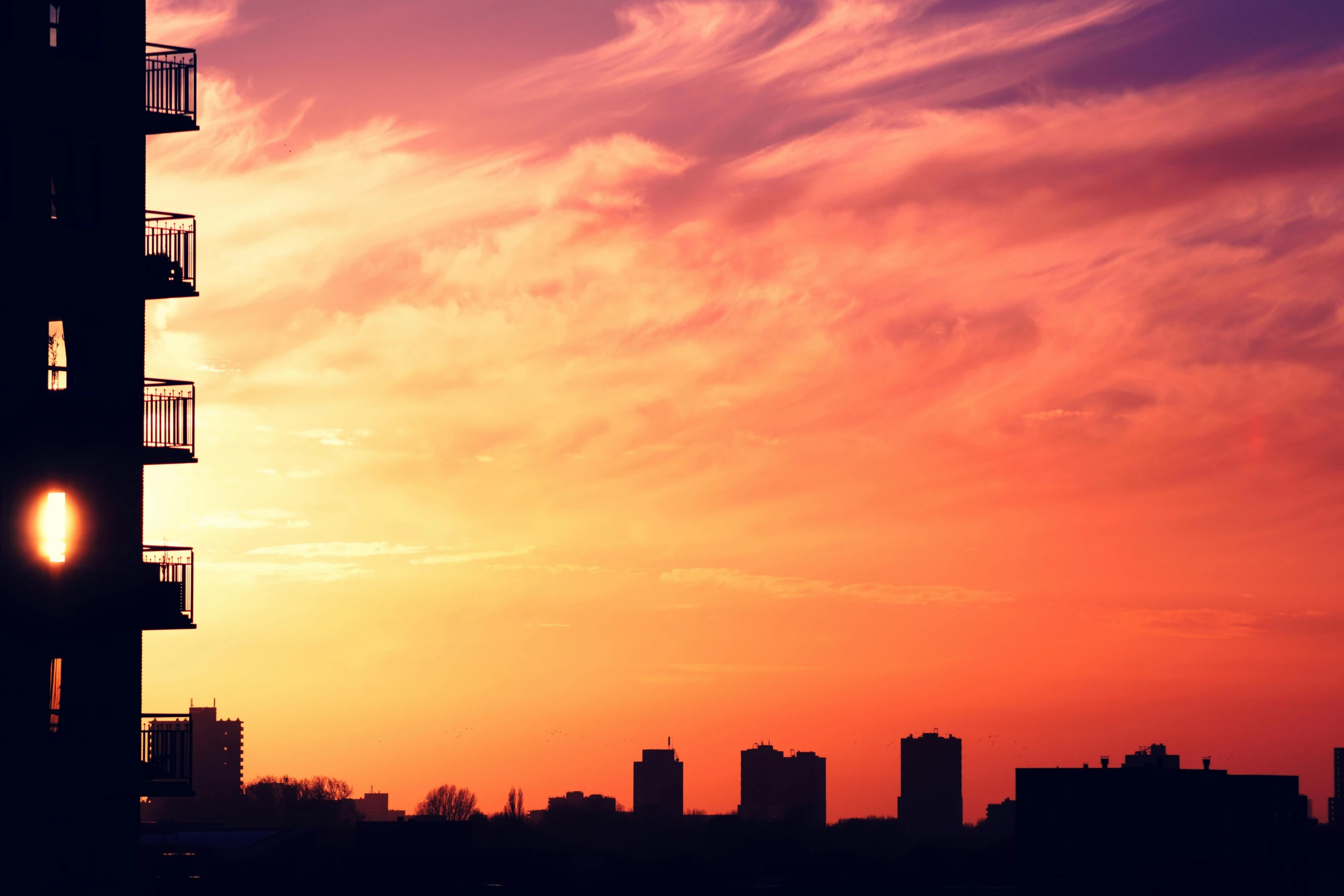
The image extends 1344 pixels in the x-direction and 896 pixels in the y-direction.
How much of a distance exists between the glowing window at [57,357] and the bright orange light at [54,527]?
297cm

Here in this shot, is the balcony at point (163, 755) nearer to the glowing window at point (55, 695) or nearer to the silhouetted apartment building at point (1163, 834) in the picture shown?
the glowing window at point (55, 695)

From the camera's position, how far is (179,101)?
166 feet

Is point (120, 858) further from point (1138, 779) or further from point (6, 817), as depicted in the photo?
point (1138, 779)

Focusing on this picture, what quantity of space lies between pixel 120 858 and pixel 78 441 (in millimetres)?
11142

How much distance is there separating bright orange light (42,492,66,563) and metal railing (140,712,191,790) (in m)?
4.91

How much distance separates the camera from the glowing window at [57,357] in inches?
1886

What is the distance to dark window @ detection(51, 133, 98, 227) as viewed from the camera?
48250 millimetres

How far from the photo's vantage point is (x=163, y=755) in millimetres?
48469

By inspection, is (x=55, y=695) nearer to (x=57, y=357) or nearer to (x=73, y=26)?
(x=57, y=357)

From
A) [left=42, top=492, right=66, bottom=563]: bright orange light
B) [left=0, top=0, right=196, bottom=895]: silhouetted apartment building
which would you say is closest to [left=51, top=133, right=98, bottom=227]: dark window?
[left=0, top=0, right=196, bottom=895]: silhouetted apartment building

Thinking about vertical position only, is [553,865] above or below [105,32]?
below

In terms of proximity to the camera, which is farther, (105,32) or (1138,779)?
(1138,779)

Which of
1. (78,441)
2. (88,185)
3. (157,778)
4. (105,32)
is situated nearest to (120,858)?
(157,778)

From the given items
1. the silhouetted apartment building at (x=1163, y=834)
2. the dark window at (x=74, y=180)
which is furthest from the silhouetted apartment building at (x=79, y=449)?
the silhouetted apartment building at (x=1163, y=834)
